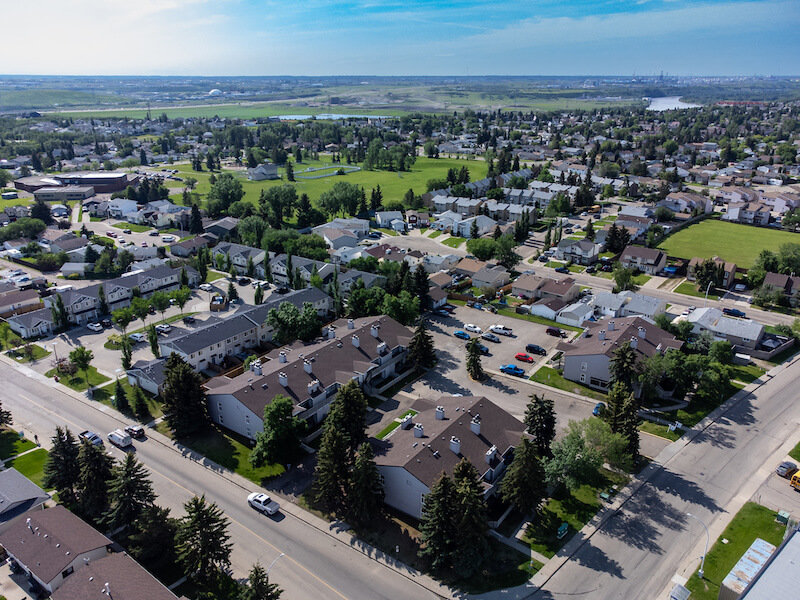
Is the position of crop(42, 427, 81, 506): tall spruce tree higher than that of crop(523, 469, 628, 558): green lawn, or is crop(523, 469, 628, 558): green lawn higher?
crop(42, 427, 81, 506): tall spruce tree

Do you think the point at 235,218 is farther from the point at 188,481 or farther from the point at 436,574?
the point at 436,574

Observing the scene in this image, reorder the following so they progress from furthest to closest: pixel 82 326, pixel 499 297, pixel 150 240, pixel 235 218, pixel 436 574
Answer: pixel 235 218
pixel 150 240
pixel 499 297
pixel 82 326
pixel 436 574

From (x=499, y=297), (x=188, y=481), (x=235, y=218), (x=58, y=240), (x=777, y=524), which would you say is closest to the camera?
(x=777, y=524)

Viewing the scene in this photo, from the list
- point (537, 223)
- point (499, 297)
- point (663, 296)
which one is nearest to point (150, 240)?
point (499, 297)

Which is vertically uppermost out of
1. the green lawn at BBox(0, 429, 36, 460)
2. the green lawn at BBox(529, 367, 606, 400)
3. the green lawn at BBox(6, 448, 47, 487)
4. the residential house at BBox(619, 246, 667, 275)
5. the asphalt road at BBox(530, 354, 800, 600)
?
the residential house at BBox(619, 246, 667, 275)

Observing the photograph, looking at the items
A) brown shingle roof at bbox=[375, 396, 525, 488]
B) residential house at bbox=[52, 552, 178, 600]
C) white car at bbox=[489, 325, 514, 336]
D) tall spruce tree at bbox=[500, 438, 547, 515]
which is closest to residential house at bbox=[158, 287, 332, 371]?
white car at bbox=[489, 325, 514, 336]

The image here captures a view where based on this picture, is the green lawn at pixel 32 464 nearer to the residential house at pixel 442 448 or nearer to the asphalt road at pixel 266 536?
the asphalt road at pixel 266 536

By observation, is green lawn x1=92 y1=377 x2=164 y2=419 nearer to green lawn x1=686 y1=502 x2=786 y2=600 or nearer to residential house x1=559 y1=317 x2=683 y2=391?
residential house x1=559 y1=317 x2=683 y2=391

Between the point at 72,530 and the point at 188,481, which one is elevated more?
the point at 72,530
